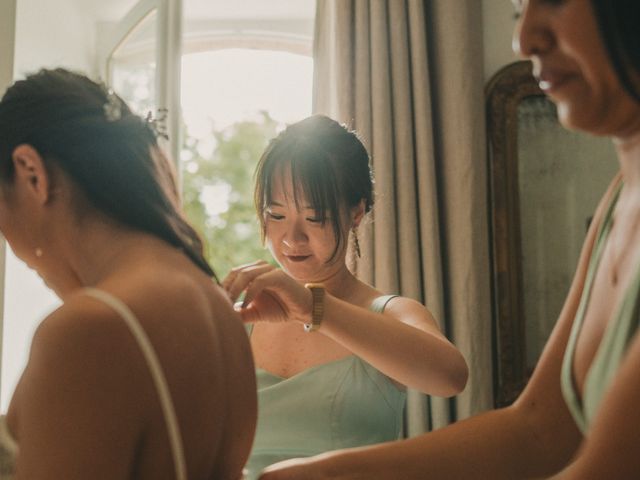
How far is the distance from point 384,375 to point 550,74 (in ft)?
2.84

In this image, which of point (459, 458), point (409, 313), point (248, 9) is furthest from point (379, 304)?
point (248, 9)

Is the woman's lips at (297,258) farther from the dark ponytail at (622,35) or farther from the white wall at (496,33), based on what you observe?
the white wall at (496,33)

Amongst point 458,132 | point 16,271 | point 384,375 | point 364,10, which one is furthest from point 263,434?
point 364,10

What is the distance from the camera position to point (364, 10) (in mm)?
2645

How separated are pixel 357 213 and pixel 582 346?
88 centimetres

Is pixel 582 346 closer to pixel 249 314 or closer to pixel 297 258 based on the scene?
pixel 249 314

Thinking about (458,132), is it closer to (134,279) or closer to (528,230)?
(528,230)

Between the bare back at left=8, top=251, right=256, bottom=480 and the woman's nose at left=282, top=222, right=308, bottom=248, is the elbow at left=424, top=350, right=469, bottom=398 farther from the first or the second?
the bare back at left=8, top=251, right=256, bottom=480

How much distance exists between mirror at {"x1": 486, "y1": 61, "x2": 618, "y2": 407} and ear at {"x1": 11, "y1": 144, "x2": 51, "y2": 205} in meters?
2.06

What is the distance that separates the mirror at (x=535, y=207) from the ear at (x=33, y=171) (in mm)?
2060

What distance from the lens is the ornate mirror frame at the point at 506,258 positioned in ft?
8.85

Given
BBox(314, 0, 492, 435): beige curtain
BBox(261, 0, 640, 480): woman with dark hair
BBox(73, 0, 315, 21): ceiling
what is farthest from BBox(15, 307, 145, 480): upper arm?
BBox(73, 0, 315, 21): ceiling

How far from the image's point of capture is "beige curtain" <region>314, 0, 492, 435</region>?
2580 mm

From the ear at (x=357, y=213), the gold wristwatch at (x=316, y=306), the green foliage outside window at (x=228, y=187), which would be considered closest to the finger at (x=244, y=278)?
the gold wristwatch at (x=316, y=306)
